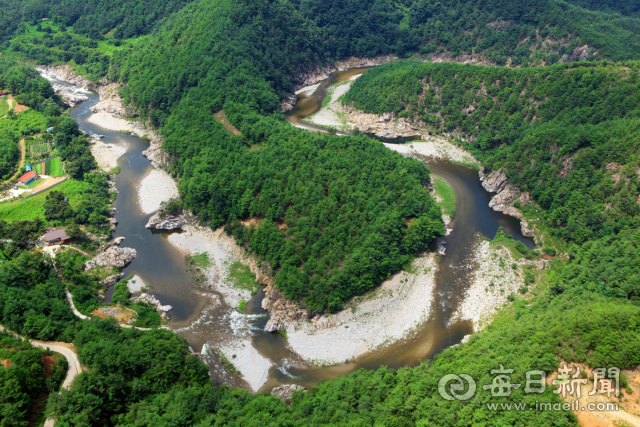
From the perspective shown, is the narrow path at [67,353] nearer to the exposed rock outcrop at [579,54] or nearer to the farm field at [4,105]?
the farm field at [4,105]

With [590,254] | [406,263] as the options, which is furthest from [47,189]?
[590,254]

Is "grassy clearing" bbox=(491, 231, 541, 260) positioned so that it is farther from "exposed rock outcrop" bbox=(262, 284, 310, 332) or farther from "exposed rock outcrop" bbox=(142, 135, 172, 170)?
"exposed rock outcrop" bbox=(142, 135, 172, 170)

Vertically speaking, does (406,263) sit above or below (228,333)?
above

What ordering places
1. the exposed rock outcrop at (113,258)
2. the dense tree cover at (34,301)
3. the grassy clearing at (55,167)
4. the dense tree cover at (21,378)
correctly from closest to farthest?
the dense tree cover at (21,378)
the dense tree cover at (34,301)
the exposed rock outcrop at (113,258)
the grassy clearing at (55,167)

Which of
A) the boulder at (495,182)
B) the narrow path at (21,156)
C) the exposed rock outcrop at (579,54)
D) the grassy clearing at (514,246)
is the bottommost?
the narrow path at (21,156)

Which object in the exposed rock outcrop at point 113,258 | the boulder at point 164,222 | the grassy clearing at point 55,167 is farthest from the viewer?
the grassy clearing at point 55,167

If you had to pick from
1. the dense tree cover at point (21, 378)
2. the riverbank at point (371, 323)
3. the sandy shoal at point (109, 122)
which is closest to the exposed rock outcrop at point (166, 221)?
the dense tree cover at point (21, 378)

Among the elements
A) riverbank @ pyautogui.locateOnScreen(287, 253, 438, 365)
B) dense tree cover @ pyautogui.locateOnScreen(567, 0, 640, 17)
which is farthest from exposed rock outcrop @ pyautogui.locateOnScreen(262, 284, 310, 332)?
dense tree cover @ pyautogui.locateOnScreen(567, 0, 640, 17)

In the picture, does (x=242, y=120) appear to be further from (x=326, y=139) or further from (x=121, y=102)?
(x=121, y=102)
